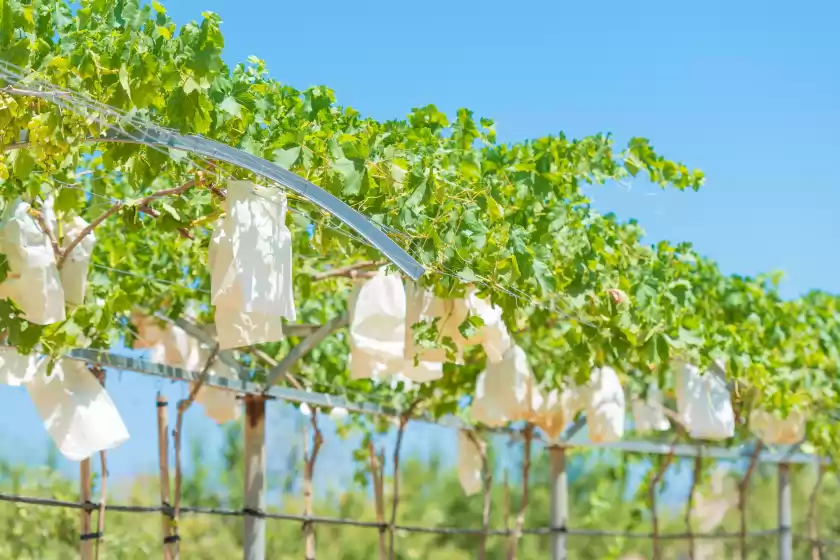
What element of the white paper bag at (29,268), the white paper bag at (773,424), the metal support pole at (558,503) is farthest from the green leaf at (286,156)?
the metal support pole at (558,503)

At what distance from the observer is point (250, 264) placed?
3404mm

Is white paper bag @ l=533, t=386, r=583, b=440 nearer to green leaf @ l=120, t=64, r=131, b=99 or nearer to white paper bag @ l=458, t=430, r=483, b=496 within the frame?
white paper bag @ l=458, t=430, r=483, b=496

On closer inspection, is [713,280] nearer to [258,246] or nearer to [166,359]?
[166,359]

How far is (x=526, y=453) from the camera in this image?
7141 millimetres

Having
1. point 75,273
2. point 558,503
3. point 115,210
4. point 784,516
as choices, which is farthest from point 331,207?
point 784,516

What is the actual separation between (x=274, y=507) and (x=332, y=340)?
6.75 meters

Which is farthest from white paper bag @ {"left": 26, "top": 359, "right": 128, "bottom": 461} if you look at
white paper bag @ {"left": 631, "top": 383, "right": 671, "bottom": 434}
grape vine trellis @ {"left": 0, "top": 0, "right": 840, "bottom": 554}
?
white paper bag @ {"left": 631, "top": 383, "right": 671, "bottom": 434}

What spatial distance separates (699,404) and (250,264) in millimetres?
3221

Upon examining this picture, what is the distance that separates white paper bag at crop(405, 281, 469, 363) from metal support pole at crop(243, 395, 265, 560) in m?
1.27

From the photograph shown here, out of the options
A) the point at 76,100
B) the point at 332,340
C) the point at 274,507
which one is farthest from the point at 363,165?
the point at 274,507

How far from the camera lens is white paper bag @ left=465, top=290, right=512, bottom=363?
4723 mm

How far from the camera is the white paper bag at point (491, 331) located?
472 centimetres

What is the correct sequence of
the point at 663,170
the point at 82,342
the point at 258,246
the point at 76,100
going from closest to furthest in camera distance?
the point at 76,100
the point at 258,246
the point at 82,342
the point at 663,170

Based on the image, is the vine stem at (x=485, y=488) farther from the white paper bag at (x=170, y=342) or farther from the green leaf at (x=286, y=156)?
the green leaf at (x=286, y=156)
